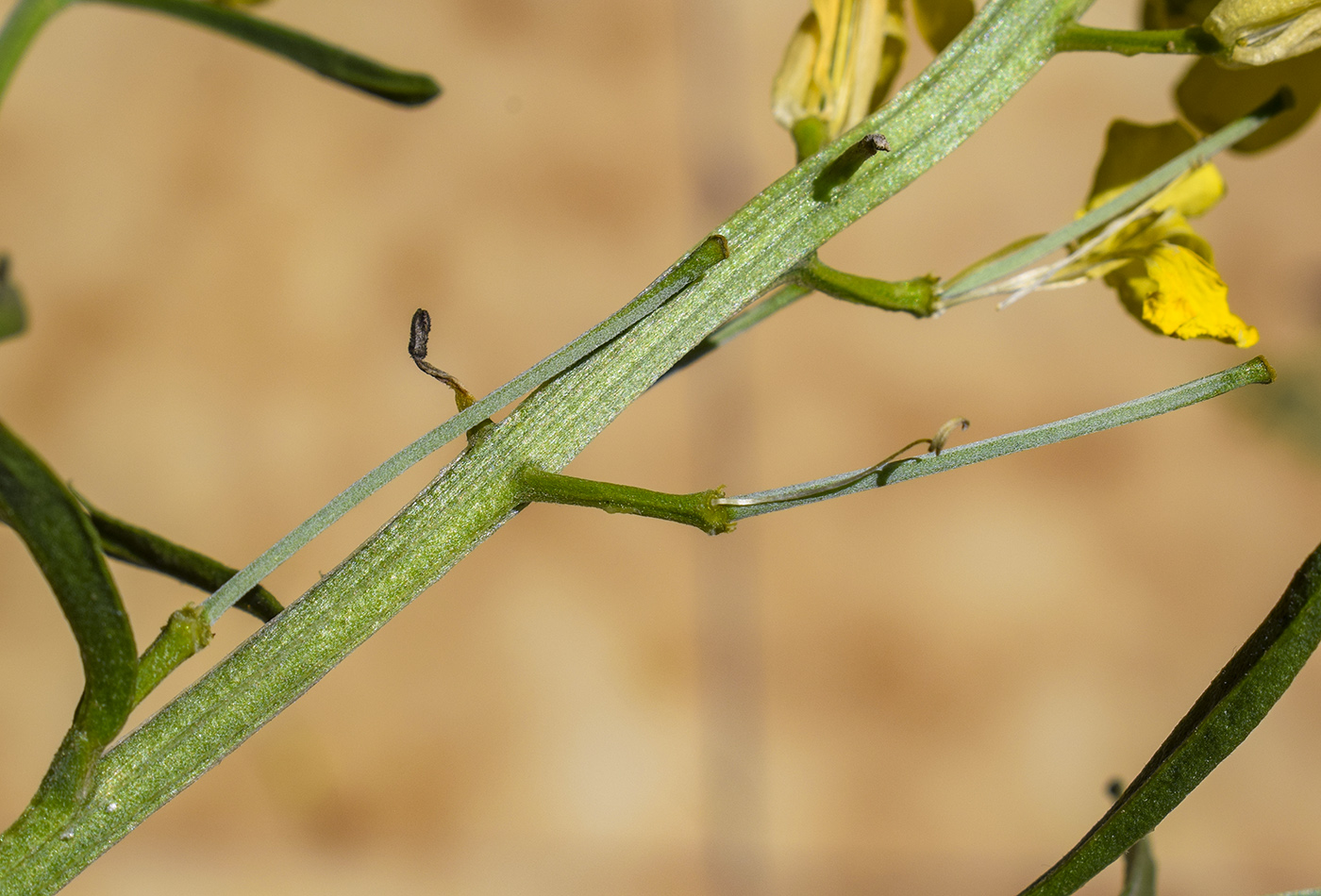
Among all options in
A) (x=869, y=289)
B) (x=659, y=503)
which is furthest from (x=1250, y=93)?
(x=659, y=503)

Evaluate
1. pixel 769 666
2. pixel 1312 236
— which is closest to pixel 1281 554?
pixel 1312 236

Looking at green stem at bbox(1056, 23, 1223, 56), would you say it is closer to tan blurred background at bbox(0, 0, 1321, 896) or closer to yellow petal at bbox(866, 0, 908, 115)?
yellow petal at bbox(866, 0, 908, 115)

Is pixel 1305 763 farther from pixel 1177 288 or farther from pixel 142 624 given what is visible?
pixel 142 624

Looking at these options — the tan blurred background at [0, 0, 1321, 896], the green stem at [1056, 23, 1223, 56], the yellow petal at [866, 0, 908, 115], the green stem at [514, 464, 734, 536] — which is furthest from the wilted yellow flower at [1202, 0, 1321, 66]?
the tan blurred background at [0, 0, 1321, 896]

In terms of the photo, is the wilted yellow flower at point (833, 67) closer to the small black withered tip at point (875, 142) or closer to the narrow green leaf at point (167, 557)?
the small black withered tip at point (875, 142)

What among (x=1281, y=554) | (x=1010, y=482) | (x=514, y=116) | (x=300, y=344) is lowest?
(x=1281, y=554)

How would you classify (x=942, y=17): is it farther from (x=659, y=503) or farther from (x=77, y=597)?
(x=77, y=597)
